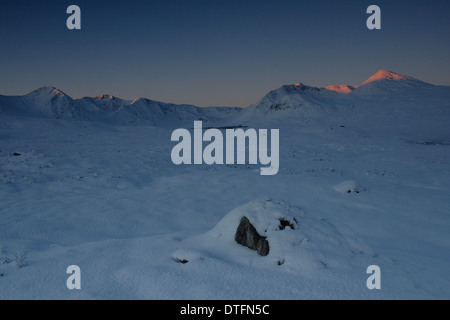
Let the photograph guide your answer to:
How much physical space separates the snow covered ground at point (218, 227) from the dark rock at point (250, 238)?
0.13 m

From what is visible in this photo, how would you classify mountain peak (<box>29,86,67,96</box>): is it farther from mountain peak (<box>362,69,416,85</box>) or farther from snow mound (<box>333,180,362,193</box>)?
snow mound (<box>333,180,362,193</box>)

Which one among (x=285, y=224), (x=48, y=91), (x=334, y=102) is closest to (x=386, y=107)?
(x=334, y=102)

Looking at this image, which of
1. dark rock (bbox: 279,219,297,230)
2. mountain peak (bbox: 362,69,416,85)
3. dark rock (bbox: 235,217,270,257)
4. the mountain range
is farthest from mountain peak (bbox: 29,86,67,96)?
dark rock (bbox: 279,219,297,230)

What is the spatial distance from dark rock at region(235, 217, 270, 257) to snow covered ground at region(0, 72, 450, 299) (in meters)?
0.13

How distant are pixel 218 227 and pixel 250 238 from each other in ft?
3.18

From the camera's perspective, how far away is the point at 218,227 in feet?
18.3

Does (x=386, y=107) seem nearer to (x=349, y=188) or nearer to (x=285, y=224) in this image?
(x=349, y=188)

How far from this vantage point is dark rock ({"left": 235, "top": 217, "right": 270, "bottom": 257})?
461cm

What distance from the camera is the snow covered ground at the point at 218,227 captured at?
3.73m

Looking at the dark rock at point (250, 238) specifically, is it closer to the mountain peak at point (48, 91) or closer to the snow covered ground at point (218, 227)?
the snow covered ground at point (218, 227)

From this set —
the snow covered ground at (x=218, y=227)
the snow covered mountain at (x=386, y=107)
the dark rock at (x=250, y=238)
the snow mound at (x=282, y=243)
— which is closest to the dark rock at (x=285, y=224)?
the snow mound at (x=282, y=243)
